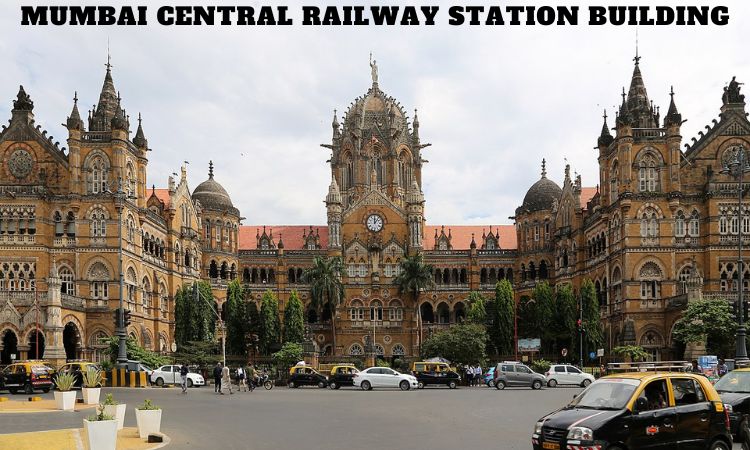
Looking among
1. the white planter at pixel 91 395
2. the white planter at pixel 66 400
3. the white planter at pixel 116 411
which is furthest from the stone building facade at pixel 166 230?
the white planter at pixel 116 411

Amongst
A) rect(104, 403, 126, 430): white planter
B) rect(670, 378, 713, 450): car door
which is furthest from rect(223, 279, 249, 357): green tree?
rect(670, 378, 713, 450): car door

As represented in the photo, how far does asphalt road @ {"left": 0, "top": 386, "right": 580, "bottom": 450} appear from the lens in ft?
69.3

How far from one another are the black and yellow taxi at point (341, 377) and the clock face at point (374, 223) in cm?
4154

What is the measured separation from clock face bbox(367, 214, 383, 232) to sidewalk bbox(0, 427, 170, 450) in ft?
233

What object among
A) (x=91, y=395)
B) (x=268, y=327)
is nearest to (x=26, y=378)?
(x=91, y=395)

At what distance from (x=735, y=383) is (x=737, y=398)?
105 centimetres

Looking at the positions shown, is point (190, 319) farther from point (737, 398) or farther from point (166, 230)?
point (737, 398)

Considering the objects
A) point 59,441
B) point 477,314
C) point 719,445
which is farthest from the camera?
point 477,314

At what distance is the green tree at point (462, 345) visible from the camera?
71062 millimetres

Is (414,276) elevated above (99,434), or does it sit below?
above

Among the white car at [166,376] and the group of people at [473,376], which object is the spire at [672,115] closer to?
the group of people at [473,376]

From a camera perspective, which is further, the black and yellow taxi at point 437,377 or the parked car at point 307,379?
the parked car at point 307,379

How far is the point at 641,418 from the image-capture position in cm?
1595

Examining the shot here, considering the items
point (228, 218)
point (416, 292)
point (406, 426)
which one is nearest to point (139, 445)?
point (406, 426)
